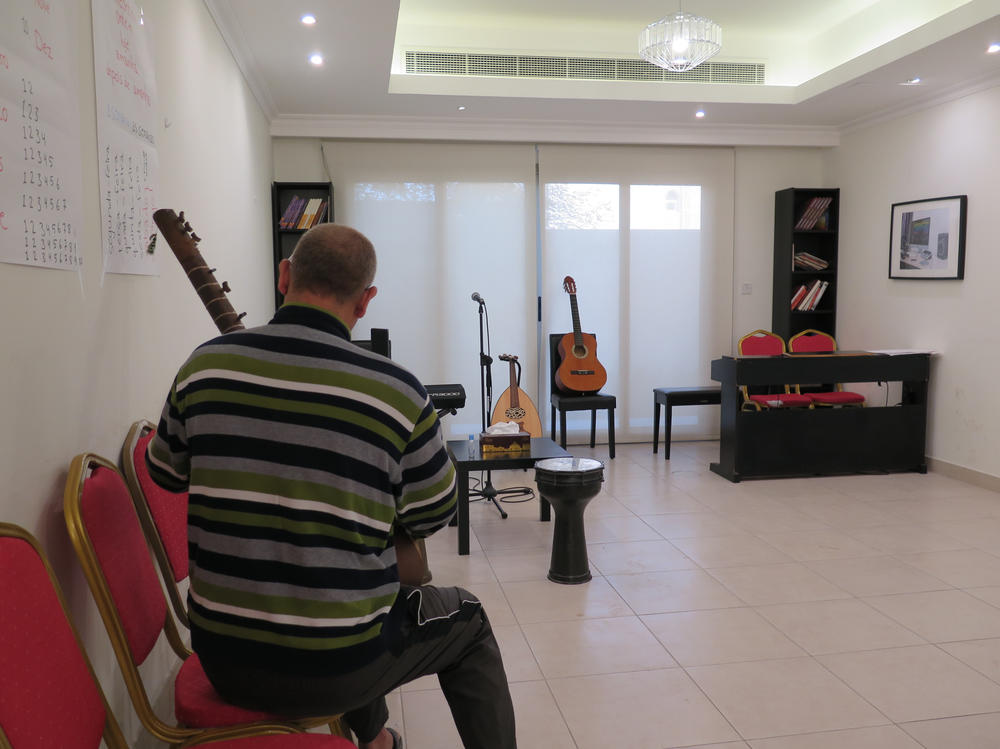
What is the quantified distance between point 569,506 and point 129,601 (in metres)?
2.24

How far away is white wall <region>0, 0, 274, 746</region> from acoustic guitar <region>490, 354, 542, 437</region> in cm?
204

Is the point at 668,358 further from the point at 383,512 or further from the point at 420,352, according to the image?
the point at 383,512

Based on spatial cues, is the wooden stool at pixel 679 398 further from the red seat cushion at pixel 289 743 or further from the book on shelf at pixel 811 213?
the red seat cushion at pixel 289 743

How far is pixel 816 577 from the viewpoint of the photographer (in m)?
A: 3.60

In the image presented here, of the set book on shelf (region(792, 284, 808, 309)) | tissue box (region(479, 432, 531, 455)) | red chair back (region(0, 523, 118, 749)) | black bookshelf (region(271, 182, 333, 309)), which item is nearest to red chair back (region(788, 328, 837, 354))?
book on shelf (region(792, 284, 808, 309))

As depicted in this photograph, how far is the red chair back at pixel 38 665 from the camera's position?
1101mm

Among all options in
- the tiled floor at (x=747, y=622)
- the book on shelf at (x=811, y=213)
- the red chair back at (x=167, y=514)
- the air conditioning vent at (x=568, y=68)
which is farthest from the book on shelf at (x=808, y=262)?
the red chair back at (x=167, y=514)

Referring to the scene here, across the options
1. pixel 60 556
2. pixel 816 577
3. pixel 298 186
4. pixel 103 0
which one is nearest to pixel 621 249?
pixel 298 186

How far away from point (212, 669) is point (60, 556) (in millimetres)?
445

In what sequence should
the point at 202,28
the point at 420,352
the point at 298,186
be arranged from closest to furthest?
the point at 202,28 < the point at 298,186 < the point at 420,352

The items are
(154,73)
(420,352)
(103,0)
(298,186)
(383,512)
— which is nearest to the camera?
(383,512)

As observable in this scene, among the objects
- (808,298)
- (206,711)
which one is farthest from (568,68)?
(206,711)

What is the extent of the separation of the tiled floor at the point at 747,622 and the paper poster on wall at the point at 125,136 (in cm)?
164

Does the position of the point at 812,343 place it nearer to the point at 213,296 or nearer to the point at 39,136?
the point at 213,296
